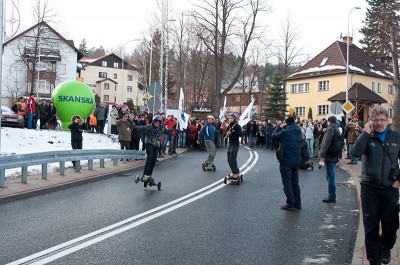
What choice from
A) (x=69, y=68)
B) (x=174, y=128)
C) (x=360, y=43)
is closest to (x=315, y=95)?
(x=360, y=43)

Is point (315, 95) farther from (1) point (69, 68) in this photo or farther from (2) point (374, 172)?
(2) point (374, 172)

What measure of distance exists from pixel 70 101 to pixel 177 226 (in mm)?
19423

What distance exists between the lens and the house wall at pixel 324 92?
58719 mm

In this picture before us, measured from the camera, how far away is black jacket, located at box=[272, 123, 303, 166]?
10.2 m

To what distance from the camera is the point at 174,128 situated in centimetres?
2350

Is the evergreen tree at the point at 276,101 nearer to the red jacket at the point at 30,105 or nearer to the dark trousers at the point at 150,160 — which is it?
the red jacket at the point at 30,105

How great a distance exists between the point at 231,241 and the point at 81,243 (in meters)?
2.16

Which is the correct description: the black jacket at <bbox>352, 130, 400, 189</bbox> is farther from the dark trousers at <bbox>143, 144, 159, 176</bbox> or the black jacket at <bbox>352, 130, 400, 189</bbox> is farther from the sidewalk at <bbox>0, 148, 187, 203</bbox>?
the sidewalk at <bbox>0, 148, 187, 203</bbox>

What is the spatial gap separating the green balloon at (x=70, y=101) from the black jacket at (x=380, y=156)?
2216 cm

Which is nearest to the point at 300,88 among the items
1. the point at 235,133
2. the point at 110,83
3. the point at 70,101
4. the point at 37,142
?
the point at 70,101

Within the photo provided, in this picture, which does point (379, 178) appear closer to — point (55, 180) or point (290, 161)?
point (290, 161)

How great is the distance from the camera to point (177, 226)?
800 cm

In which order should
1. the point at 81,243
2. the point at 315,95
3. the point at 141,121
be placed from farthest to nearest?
the point at 315,95, the point at 141,121, the point at 81,243

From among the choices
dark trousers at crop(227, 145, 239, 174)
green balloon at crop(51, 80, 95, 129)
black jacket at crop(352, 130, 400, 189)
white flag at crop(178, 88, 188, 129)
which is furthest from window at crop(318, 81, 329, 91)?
black jacket at crop(352, 130, 400, 189)
